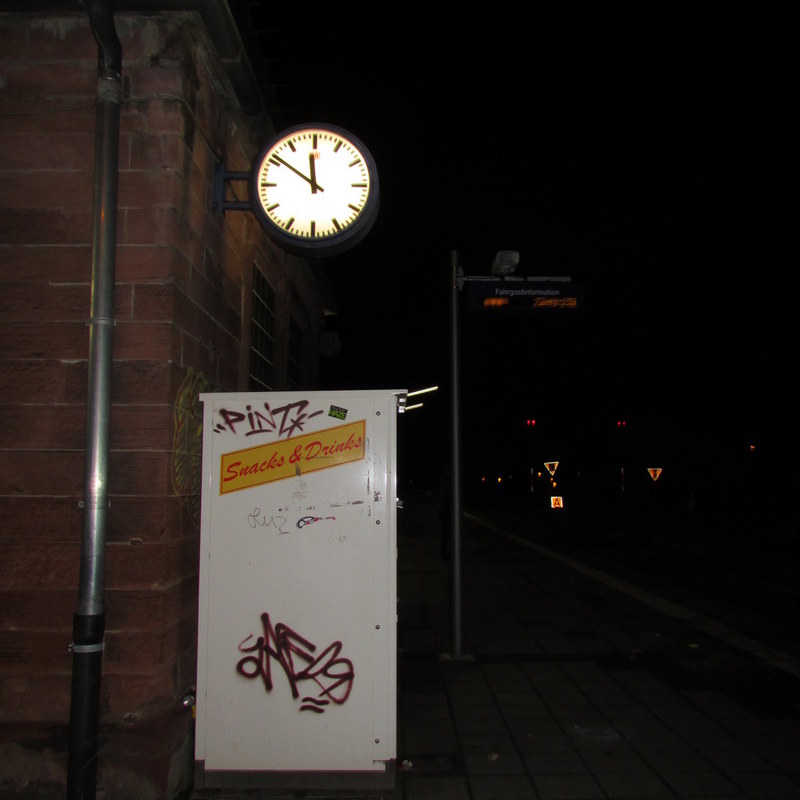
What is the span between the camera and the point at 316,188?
5.38 m

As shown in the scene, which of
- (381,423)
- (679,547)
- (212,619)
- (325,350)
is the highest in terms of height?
(325,350)

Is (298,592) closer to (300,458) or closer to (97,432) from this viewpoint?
(300,458)

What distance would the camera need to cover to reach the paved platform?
4.55 m

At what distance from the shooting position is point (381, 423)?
4.45 meters

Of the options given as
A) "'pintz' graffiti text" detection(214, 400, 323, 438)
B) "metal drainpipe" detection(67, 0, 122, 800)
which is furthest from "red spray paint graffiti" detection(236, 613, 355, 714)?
"'pintz' graffiti text" detection(214, 400, 323, 438)

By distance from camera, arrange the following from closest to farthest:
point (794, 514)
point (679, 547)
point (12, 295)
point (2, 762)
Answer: point (2, 762) < point (12, 295) < point (679, 547) < point (794, 514)

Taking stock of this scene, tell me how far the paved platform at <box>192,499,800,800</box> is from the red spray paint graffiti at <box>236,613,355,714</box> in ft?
2.02

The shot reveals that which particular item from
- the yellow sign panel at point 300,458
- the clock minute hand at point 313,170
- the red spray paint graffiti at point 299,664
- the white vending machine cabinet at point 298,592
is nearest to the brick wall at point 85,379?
the white vending machine cabinet at point 298,592

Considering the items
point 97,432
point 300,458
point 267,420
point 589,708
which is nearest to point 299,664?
point 300,458

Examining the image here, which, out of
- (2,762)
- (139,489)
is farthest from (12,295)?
(2,762)

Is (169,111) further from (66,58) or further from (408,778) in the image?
(408,778)

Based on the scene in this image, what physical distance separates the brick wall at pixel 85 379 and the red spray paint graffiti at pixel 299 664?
1.96 ft

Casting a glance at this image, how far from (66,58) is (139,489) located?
2.87 meters

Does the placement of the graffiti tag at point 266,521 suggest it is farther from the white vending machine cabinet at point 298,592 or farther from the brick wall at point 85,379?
the brick wall at point 85,379
